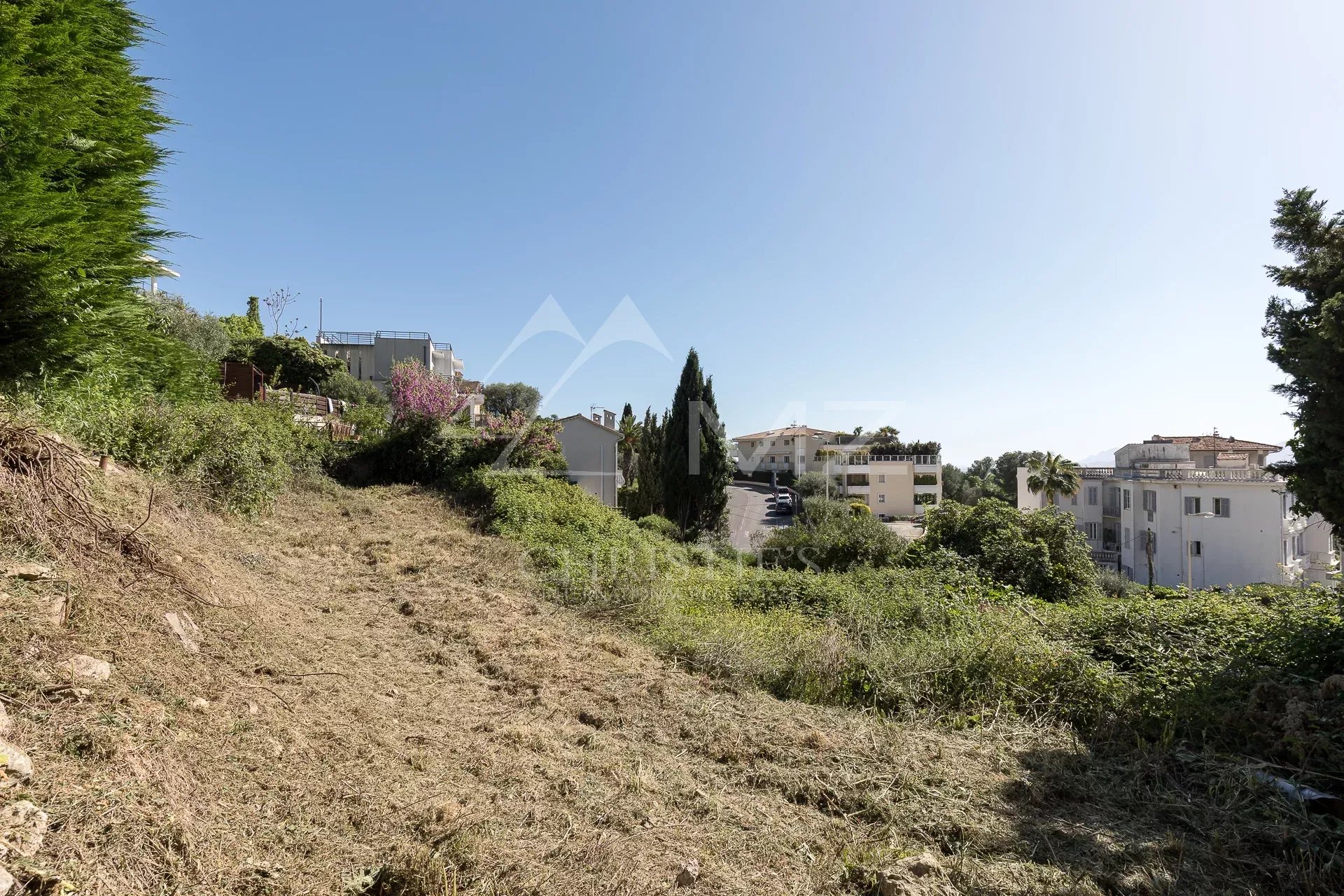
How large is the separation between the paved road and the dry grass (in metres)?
20.9

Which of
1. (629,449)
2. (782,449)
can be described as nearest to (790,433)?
(782,449)

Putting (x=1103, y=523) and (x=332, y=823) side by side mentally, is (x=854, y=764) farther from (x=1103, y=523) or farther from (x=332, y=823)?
Result: (x=1103, y=523)

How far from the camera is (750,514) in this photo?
38.0 meters

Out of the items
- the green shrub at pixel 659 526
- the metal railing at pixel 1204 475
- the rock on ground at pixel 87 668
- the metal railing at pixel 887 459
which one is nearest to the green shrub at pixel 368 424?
the green shrub at pixel 659 526

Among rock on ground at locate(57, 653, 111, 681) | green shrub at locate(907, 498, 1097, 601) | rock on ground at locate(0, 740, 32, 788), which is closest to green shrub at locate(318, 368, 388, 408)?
green shrub at locate(907, 498, 1097, 601)

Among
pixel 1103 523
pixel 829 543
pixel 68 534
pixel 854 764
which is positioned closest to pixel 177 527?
pixel 68 534

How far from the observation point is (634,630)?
6.44m

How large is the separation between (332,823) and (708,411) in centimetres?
1656

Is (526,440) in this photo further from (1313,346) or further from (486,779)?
(1313,346)

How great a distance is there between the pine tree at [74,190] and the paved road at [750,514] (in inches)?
834

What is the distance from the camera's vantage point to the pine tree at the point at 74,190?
418cm

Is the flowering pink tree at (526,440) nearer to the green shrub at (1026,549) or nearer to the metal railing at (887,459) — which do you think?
the green shrub at (1026,549)

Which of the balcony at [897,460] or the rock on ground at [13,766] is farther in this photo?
the balcony at [897,460]

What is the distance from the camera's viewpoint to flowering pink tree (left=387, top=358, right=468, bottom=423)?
12672 millimetres
